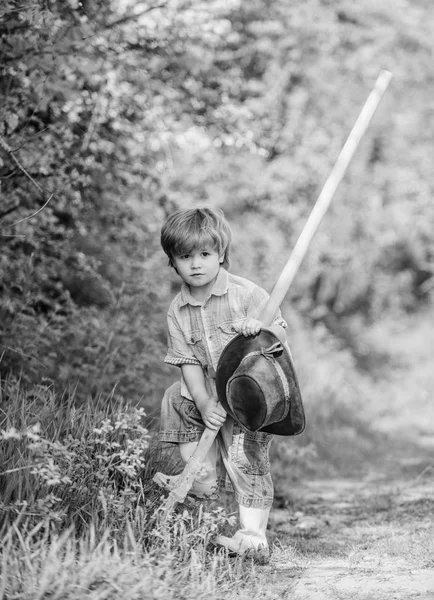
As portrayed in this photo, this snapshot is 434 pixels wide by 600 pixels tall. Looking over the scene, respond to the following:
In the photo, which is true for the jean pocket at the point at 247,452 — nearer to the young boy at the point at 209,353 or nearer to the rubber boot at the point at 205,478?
the young boy at the point at 209,353

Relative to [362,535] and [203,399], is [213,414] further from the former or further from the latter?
[362,535]

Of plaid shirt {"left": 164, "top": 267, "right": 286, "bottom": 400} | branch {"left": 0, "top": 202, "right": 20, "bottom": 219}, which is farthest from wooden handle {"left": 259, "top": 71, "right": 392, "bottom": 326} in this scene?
branch {"left": 0, "top": 202, "right": 20, "bottom": 219}

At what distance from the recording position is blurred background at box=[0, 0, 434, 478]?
4848 millimetres

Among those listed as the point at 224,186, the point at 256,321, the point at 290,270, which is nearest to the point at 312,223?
the point at 290,270

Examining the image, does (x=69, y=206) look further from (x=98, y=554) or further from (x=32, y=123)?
(x=98, y=554)

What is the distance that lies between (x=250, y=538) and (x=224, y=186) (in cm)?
614

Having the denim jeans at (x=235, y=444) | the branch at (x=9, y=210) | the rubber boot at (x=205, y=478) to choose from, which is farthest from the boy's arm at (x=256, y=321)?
the branch at (x=9, y=210)

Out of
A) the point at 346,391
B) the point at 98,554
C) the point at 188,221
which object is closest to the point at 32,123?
the point at 188,221

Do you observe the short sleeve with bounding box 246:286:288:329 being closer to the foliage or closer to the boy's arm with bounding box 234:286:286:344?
the boy's arm with bounding box 234:286:286:344

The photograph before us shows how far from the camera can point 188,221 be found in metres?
3.64

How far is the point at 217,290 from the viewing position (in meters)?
3.72

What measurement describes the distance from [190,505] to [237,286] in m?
0.99

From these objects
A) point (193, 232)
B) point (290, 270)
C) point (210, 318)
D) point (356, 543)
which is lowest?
point (356, 543)

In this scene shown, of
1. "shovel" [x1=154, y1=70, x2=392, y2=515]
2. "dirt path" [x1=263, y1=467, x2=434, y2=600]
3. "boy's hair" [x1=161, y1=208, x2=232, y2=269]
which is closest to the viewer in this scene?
"dirt path" [x1=263, y1=467, x2=434, y2=600]
